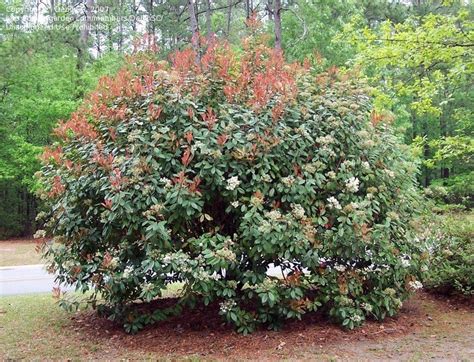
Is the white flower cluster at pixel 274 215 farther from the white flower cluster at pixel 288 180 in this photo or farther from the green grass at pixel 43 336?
the green grass at pixel 43 336

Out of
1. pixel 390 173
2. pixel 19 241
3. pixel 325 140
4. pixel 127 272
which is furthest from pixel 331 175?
pixel 19 241

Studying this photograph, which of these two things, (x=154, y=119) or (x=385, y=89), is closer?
(x=154, y=119)

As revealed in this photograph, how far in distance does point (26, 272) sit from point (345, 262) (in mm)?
8730

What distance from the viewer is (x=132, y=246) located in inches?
187

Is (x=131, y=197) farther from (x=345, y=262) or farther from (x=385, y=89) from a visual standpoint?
(x=385, y=89)

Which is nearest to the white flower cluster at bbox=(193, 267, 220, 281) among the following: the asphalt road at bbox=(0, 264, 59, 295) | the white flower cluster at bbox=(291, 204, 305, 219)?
the white flower cluster at bbox=(291, 204, 305, 219)

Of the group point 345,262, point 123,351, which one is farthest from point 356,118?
point 123,351

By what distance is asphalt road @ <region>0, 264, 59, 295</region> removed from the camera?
8.68 m

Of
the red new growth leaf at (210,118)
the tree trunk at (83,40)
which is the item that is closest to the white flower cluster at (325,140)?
the red new growth leaf at (210,118)

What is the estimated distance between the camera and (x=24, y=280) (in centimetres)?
988

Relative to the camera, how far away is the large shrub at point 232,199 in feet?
14.5

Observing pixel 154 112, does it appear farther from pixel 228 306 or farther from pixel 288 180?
pixel 228 306

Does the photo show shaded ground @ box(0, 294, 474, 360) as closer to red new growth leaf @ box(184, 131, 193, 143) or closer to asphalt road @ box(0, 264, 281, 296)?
red new growth leaf @ box(184, 131, 193, 143)

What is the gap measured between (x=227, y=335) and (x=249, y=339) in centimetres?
27
